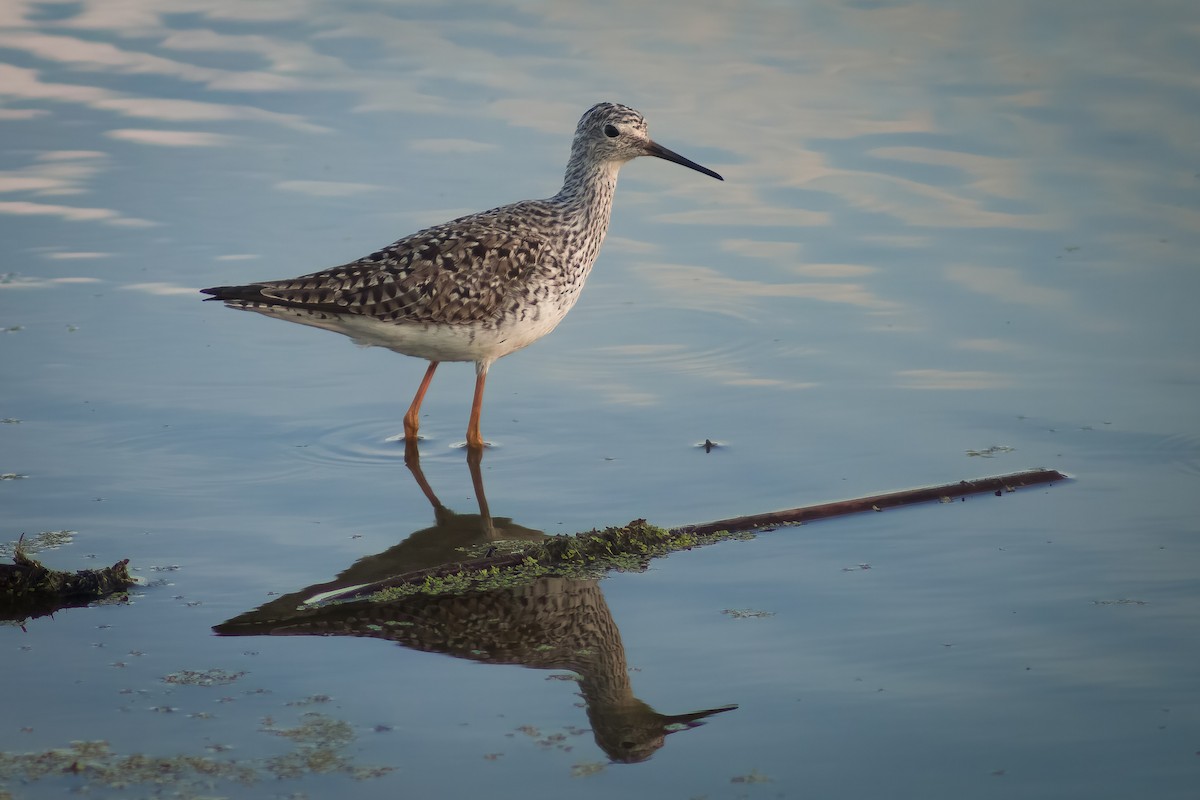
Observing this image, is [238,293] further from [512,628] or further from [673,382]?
[512,628]

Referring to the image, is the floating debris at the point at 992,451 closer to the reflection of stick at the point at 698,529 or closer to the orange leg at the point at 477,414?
the reflection of stick at the point at 698,529

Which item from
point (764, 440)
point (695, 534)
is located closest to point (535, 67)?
point (764, 440)

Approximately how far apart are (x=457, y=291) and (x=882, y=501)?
9.74 feet

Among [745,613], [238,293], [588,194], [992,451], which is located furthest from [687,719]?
[588,194]

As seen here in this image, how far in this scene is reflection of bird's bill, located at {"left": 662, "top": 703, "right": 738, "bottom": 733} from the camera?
217 inches

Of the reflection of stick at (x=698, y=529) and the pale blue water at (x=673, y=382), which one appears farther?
the reflection of stick at (x=698, y=529)

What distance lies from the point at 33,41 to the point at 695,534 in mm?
11668

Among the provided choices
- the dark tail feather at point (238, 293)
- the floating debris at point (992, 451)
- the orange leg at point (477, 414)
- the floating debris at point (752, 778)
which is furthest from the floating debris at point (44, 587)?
the floating debris at point (992, 451)

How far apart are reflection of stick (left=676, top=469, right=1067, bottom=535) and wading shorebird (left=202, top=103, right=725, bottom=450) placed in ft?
7.05

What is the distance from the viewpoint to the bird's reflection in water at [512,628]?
5.62 m

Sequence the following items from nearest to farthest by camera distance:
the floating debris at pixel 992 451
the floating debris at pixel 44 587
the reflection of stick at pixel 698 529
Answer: the floating debris at pixel 44 587, the reflection of stick at pixel 698 529, the floating debris at pixel 992 451

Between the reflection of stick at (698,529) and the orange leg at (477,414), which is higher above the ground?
the orange leg at (477,414)

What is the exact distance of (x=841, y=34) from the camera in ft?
51.5

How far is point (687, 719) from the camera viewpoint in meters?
5.57
